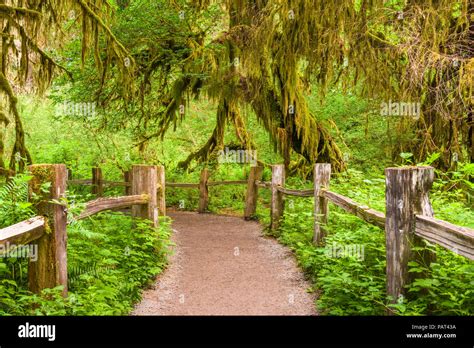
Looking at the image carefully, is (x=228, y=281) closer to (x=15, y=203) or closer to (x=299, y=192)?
(x=299, y=192)

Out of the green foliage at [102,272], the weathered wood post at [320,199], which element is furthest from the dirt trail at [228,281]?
the weathered wood post at [320,199]

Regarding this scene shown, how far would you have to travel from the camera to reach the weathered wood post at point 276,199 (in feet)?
38.5

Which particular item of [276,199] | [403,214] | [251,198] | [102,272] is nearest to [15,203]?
[102,272]

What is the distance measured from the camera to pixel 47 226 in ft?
15.0

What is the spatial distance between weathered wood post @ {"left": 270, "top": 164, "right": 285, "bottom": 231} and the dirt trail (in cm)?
50

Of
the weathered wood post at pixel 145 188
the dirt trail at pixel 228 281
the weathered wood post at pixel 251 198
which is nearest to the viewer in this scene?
the dirt trail at pixel 228 281

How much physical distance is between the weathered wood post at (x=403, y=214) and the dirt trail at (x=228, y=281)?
1.41 m

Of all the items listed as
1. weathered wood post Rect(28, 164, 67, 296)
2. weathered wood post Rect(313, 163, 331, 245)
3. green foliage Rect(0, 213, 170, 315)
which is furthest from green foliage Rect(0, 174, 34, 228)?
weathered wood post Rect(313, 163, 331, 245)

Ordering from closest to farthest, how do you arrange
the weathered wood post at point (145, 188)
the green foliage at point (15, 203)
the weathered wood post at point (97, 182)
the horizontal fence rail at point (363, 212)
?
the green foliage at point (15, 203)
the horizontal fence rail at point (363, 212)
the weathered wood post at point (145, 188)
the weathered wood post at point (97, 182)

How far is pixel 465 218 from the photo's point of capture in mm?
5887

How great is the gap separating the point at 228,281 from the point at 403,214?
3.61 m

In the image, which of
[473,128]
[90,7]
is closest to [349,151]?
[473,128]

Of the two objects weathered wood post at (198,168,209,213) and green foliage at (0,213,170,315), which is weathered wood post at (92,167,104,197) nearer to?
weathered wood post at (198,168,209,213)

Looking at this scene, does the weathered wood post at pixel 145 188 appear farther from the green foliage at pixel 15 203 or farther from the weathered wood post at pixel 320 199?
the green foliage at pixel 15 203
